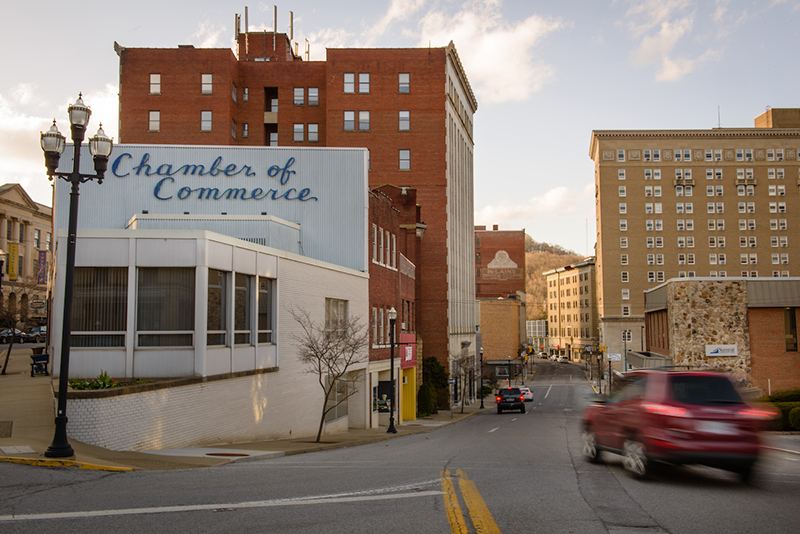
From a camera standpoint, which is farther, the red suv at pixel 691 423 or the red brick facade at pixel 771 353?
the red brick facade at pixel 771 353

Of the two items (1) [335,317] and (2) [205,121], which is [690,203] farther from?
(1) [335,317]

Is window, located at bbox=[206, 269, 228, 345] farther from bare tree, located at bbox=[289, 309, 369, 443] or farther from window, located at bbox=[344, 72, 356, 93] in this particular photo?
window, located at bbox=[344, 72, 356, 93]

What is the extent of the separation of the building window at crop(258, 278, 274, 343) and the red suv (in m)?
13.9

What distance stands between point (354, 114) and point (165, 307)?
145 feet

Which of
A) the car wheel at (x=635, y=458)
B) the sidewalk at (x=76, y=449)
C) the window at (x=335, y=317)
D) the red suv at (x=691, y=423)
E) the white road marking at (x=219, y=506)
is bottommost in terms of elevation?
the sidewalk at (x=76, y=449)

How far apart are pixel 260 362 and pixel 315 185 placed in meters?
13.2

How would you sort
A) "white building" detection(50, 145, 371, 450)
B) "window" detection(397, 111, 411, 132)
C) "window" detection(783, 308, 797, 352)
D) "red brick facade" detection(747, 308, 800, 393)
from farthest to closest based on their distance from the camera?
"window" detection(397, 111, 411, 132), "window" detection(783, 308, 797, 352), "red brick facade" detection(747, 308, 800, 393), "white building" detection(50, 145, 371, 450)

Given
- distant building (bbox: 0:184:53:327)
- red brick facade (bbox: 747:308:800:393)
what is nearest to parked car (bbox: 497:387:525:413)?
red brick facade (bbox: 747:308:800:393)

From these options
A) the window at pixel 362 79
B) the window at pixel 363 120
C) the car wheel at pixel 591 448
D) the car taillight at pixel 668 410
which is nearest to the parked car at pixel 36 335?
the window at pixel 363 120

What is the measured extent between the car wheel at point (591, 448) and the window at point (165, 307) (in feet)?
34.5

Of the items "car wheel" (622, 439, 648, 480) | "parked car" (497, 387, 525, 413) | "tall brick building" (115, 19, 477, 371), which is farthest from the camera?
"tall brick building" (115, 19, 477, 371)

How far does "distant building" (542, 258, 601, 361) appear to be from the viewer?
133000 millimetres

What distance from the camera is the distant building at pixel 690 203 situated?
343 feet

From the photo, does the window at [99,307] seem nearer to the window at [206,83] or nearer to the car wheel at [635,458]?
the car wheel at [635,458]
